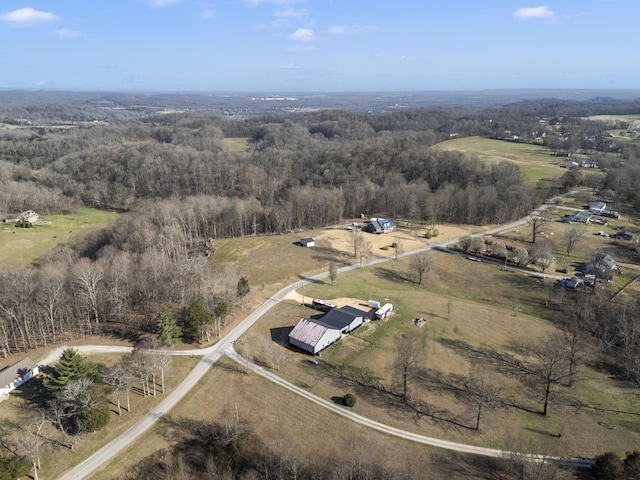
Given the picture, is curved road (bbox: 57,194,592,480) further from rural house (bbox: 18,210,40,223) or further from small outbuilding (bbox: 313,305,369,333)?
rural house (bbox: 18,210,40,223)

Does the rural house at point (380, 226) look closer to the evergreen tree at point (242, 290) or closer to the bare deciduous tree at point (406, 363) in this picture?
the evergreen tree at point (242, 290)

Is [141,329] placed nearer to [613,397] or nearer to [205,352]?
[205,352]

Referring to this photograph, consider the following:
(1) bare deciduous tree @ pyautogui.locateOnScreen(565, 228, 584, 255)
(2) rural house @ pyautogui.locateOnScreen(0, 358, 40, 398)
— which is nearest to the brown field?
(2) rural house @ pyautogui.locateOnScreen(0, 358, 40, 398)

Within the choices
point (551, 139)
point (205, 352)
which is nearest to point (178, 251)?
point (205, 352)

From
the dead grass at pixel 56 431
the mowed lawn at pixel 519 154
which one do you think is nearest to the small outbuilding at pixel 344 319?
the dead grass at pixel 56 431

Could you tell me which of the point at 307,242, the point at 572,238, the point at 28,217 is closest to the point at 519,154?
the point at 572,238

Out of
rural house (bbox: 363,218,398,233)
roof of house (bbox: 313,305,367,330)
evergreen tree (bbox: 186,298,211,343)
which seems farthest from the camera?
rural house (bbox: 363,218,398,233)

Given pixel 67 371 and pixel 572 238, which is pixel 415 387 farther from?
pixel 572 238
